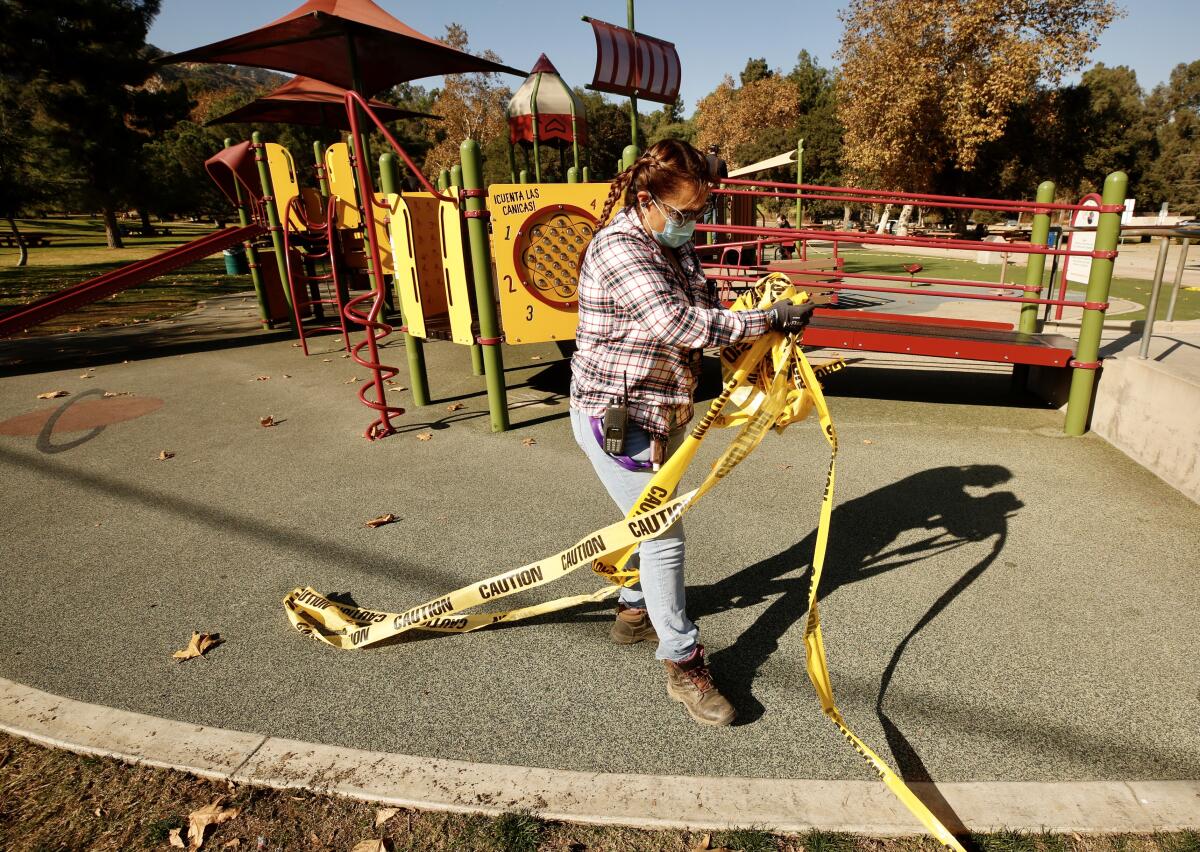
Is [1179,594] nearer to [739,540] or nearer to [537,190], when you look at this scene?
[739,540]

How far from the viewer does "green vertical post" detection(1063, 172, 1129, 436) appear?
5.09 meters

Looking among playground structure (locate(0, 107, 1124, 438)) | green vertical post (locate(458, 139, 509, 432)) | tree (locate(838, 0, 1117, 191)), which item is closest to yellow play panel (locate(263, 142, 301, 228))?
playground structure (locate(0, 107, 1124, 438))

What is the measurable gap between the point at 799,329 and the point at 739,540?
75.1 inches

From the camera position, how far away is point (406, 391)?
7.79 metres

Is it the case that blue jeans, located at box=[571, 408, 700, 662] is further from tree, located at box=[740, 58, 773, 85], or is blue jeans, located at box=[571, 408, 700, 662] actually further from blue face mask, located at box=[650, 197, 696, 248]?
tree, located at box=[740, 58, 773, 85]

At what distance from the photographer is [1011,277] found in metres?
16.7

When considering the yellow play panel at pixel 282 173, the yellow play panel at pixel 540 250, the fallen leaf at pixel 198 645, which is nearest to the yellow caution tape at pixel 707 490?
the fallen leaf at pixel 198 645

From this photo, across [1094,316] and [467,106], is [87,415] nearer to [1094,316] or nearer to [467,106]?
[1094,316]

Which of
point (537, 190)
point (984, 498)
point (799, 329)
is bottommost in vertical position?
point (984, 498)

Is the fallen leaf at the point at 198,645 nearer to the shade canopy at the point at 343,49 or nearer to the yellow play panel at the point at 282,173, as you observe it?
the shade canopy at the point at 343,49

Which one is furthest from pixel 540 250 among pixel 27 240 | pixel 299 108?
pixel 27 240

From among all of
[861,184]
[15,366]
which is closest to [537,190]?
[15,366]

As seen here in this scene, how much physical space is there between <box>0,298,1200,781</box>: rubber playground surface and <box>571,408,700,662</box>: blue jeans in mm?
326

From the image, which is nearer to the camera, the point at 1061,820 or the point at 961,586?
the point at 1061,820
